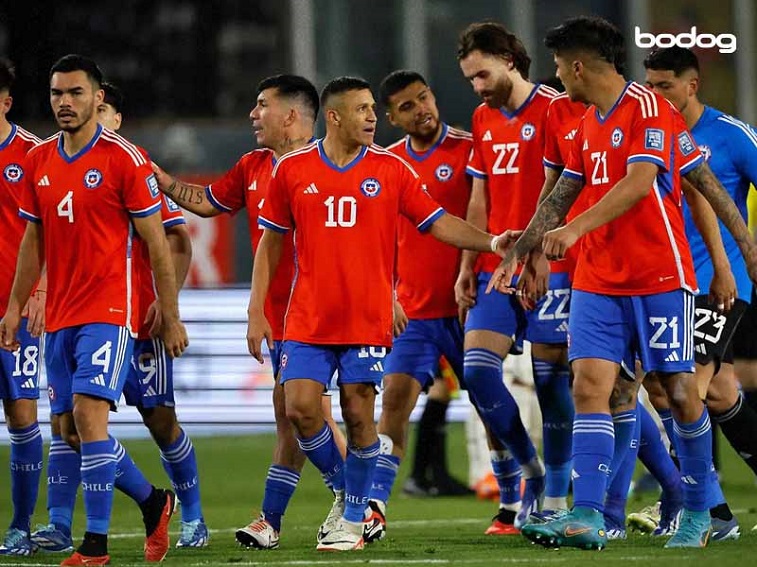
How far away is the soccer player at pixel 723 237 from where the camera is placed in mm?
7449

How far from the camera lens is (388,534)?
26.5 ft

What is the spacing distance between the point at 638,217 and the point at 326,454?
1.79 meters

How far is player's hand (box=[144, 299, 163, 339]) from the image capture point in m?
7.32

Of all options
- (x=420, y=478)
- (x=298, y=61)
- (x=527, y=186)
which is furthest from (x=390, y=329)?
(x=298, y=61)

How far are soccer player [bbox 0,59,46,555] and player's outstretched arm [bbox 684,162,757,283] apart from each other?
2900mm

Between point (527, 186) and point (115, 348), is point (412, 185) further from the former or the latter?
point (115, 348)

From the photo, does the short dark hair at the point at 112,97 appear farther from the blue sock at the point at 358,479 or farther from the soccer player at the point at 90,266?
the blue sock at the point at 358,479

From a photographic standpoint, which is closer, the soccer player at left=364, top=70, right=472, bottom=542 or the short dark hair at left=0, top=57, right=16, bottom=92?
the short dark hair at left=0, top=57, right=16, bottom=92

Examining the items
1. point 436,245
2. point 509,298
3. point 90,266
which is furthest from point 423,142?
point 90,266

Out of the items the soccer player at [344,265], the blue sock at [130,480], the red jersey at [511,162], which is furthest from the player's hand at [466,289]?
the blue sock at [130,480]

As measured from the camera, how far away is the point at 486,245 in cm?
720

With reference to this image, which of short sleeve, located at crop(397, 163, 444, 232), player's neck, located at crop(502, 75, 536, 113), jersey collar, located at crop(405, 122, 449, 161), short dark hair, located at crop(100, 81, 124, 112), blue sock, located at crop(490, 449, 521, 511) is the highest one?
short dark hair, located at crop(100, 81, 124, 112)

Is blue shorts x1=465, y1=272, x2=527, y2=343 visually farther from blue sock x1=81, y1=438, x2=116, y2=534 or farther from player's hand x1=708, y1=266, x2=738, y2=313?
blue sock x1=81, y1=438, x2=116, y2=534

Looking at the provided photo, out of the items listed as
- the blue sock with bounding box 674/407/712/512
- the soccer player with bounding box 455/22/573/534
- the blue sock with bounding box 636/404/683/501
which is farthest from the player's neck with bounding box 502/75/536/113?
the blue sock with bounding box 674/407/712/512
